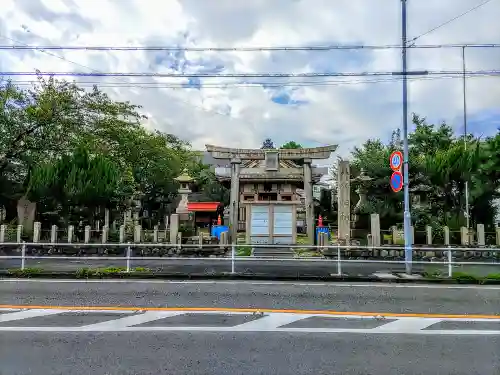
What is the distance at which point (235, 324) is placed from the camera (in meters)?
6.49

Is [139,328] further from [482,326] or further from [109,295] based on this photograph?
[482,326]

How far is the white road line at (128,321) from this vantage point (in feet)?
20.3

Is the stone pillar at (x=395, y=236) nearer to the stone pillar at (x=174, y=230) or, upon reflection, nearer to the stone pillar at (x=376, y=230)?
the stone pillar at (x=376, y=230)

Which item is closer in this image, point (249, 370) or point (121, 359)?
point (249, 370)

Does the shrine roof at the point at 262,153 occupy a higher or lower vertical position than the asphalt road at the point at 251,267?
higher

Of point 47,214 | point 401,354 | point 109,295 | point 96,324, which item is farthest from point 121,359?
point 47,214

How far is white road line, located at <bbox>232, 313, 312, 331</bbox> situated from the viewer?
6.31m

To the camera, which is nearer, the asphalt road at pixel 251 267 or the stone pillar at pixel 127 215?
the asphalt road at pixel 251 267

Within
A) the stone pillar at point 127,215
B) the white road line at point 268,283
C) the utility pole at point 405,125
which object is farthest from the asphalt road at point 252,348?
the stone pillar at point 127,215

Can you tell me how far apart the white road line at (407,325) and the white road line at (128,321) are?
11.7ft

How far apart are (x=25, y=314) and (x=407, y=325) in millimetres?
6634

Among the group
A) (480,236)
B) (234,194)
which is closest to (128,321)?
(234,194)

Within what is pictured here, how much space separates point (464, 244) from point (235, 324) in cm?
1674

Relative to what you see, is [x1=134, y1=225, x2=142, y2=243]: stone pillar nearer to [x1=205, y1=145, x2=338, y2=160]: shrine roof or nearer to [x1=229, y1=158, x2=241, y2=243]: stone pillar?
[x1=229, y1=158, x2=241, y2=243]: stone pillar
